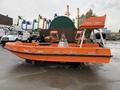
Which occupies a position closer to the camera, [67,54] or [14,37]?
[67,54]

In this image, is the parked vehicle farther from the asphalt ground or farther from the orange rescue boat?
the asphalt ground

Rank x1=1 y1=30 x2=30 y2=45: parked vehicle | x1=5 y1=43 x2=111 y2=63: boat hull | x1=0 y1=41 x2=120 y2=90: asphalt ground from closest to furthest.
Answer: x1=0 y1=41 x2=120 y2=90: asphalt ground < x1=5 y1=43 x2=111 y2=63: boat hull < x1=1 y1=30 x2=30 y2=45: parked vehicle

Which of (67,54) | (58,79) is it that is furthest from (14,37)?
(58,79)

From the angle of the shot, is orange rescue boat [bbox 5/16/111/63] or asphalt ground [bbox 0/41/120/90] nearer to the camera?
asphalt ground [bbox 0/41/120/90]

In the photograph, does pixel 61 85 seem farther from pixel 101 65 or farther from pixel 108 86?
pixel 101 65

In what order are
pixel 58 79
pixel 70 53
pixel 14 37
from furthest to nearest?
pixel 14 37 → pixel 70 53 → pixel 58 79

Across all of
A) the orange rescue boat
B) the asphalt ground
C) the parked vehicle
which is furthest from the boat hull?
the parked vehicle

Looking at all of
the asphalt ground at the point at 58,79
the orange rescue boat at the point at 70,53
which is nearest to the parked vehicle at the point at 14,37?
the orange rescue boat at the point at 70,53

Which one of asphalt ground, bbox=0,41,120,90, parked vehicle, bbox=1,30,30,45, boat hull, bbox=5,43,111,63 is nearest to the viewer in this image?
asphalt ground, bbox=0,41,120,90

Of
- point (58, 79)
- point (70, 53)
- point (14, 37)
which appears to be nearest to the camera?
point (58, 79)

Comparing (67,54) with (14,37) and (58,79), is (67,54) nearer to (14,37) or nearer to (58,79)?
(58,79)

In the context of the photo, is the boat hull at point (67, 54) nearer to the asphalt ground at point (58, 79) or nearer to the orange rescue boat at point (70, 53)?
the orange rescue boat at point (70, 53)

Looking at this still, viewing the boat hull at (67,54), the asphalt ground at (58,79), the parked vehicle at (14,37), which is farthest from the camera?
the parked vehicle at (14,37)

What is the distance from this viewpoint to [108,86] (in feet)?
25.2
